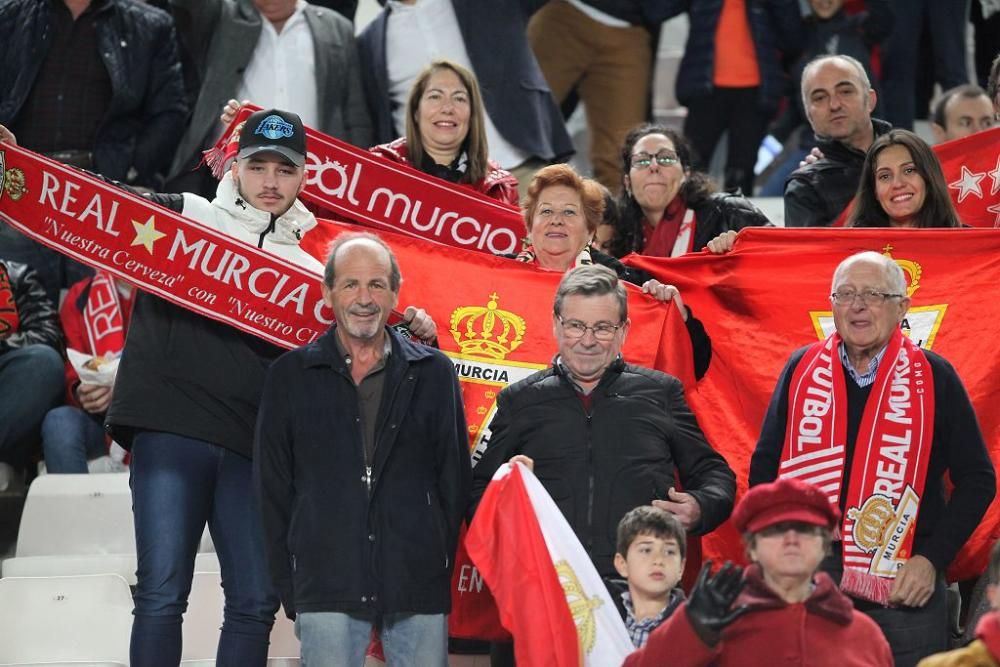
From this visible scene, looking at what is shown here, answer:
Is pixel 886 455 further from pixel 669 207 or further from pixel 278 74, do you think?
pixel 278 74

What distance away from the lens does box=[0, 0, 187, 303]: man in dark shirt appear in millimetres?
8680

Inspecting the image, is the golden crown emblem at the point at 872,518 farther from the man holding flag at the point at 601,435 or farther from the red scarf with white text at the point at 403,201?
the red scarf with white text at the point at 403,201

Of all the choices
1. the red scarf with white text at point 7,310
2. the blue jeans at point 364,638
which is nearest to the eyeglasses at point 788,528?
the blue jeans at point 364,638

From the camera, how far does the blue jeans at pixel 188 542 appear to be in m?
5.59

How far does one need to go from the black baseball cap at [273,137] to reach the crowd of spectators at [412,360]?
0.04ft

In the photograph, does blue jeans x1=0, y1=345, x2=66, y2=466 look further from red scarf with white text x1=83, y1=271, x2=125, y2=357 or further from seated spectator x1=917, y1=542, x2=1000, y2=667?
seated spectator x1=917, y1=542, x2=1000, y2=667

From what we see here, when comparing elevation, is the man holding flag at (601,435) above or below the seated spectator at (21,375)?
below

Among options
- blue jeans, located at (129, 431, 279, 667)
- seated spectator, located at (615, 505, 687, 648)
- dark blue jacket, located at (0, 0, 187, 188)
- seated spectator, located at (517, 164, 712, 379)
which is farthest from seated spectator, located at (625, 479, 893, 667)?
dark blue jacket, located at (0, 0, 187, 188)

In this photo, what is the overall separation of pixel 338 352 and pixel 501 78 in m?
3.67

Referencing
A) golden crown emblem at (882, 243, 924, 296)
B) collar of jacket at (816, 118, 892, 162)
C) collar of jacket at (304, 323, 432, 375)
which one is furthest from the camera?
collar of jacket at (816, 118, 892, 162)

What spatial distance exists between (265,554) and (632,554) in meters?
1.25

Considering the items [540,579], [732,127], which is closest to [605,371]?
[540,579]

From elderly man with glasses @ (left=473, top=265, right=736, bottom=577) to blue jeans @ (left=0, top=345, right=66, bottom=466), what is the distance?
106 inches

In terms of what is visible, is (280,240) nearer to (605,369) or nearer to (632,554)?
(605,369)
